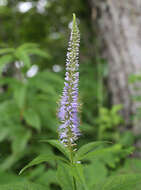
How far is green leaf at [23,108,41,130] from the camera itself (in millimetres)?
3240

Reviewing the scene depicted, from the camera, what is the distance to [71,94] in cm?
150

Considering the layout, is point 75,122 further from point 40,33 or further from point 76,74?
point 40,33

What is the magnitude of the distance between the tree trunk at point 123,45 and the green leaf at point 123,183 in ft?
10.1

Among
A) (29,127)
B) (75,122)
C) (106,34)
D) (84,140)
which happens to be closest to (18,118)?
(29,127)

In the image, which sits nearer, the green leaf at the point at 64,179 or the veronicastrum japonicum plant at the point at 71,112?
the veronicastrum japonicum plant at the point at 71,112

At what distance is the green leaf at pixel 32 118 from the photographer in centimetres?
324

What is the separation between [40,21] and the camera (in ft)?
23.2

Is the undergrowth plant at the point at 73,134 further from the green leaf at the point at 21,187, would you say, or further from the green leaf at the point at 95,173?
the green leaf at the point at 95,173

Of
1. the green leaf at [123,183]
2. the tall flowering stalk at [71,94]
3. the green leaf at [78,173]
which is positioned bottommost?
the green leaf at [123,183]

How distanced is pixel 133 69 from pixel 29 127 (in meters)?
2.44

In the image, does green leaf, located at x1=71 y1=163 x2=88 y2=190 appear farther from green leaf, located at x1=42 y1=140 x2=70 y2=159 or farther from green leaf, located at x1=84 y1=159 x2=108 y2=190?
green leaf, located at x1=84 y1=159 x2=108 y2=190

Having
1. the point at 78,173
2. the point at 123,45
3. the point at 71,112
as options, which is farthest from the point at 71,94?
the point at 123,45

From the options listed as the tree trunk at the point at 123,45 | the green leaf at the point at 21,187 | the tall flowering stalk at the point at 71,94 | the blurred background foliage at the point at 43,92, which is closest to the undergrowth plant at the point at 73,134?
the tall flowering stalk at the point at 71,94

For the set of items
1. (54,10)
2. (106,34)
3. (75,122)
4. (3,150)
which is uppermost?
(54,10)
